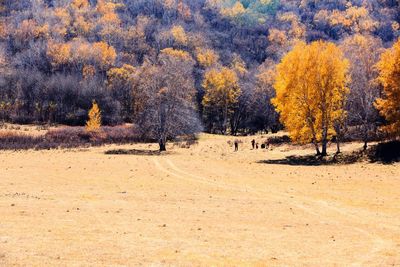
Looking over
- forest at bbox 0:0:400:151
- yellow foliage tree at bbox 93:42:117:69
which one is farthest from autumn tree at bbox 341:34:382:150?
yellow foliage tree at bbox 93:42:117:69

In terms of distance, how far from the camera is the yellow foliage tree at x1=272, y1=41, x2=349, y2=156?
181 ft

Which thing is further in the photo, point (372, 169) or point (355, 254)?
point (372, 169)

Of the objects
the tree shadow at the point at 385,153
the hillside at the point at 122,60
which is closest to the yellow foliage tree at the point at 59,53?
the hillside at the point at 122,60

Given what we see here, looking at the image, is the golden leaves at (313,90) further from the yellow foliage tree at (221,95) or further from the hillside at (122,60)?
the yellow foliage tree at (221,95)

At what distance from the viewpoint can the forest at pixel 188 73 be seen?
2221 inches

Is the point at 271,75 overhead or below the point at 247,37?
below

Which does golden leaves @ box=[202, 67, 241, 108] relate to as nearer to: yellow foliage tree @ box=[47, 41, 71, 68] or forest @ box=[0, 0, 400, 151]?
forest @ box=[0, 0, 400, 151]

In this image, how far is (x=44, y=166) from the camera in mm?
44656

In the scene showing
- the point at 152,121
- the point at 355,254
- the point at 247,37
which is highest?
the point at 247,37

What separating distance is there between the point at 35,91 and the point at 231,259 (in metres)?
122

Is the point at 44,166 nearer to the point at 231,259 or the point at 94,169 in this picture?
the point at 94,169

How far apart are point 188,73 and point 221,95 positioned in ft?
35.8

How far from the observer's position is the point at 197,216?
78.7 feet

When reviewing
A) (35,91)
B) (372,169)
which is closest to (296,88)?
(372,169)
